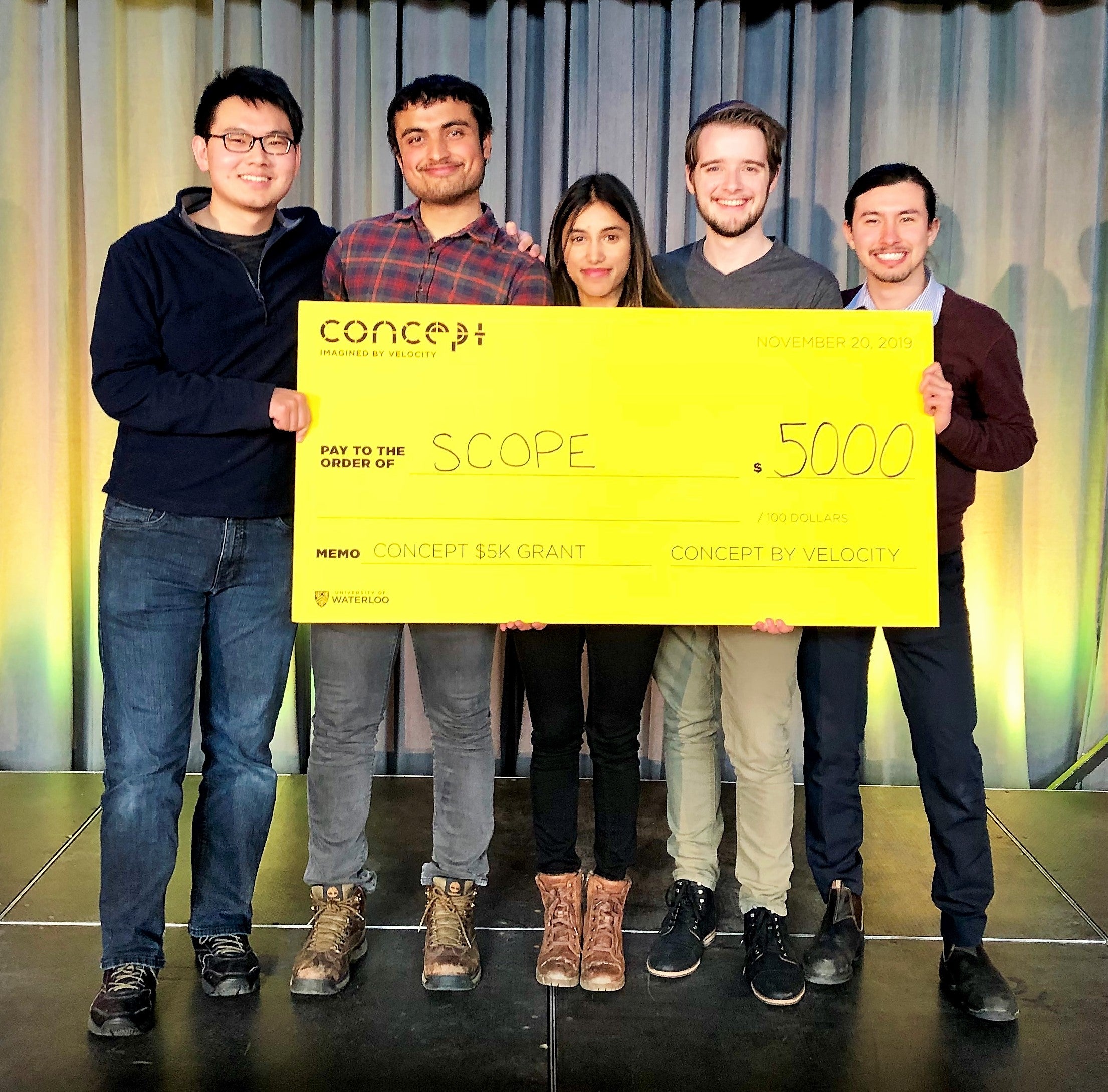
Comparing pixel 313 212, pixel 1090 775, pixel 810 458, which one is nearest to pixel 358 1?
pixel 313 212

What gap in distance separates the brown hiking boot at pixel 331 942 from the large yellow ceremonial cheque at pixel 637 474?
541mm

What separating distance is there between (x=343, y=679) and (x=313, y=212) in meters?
0.83

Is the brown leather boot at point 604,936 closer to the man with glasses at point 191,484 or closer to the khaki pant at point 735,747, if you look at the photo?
the khaki pant at point 735,747

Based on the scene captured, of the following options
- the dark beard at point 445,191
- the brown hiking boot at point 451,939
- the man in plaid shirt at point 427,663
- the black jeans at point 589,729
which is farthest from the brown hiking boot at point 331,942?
the dark beard at point 445,191

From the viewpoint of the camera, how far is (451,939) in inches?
73.3

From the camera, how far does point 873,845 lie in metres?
2.52

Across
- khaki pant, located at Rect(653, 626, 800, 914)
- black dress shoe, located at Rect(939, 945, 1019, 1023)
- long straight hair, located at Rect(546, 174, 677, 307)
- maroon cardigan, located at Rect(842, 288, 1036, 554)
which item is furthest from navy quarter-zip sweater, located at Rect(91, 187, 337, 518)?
black dress shoe, located at Rect(939, 945, 1019, 1023)

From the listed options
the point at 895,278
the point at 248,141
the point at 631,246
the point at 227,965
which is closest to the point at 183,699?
the point at 227,965

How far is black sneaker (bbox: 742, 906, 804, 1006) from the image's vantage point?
181cm

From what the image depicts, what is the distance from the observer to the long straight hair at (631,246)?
1.76 metres

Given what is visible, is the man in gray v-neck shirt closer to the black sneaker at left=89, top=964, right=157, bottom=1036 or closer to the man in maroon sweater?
the man in maroon sweater

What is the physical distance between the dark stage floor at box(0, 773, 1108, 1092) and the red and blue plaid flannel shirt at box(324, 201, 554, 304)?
48.0 inches

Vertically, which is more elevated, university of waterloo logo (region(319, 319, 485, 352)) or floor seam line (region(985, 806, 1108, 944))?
university of waterloo logo (region(319, 319, 485, 352))

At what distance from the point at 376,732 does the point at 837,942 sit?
0.92 metres
